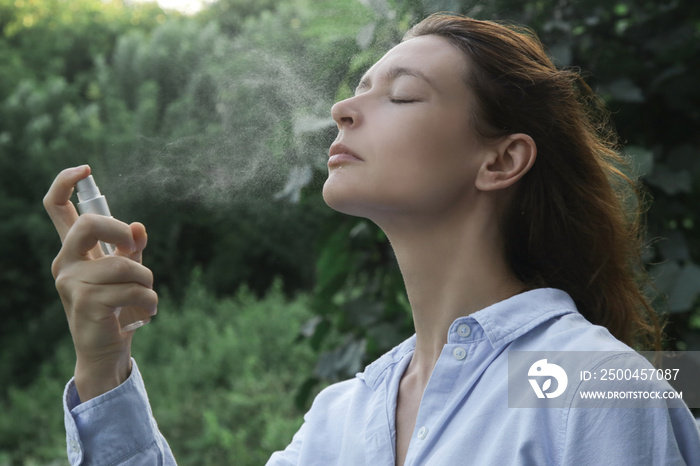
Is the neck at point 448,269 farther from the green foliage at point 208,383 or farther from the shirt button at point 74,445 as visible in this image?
the green foliage at point 208,383

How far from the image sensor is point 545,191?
1441 mm

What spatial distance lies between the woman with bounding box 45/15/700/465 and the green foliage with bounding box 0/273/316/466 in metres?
2.65

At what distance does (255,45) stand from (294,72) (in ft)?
1.05

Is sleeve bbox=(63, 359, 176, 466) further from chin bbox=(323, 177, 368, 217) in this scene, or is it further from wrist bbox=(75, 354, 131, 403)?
chin bbox=(323, 177, 368, 217)

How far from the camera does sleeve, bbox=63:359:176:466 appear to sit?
130 centimetres

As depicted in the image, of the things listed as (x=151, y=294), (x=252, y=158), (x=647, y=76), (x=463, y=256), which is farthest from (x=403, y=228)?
(x=647, y=76)

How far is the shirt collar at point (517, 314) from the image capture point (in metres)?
1.22

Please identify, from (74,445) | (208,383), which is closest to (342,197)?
(74,445)

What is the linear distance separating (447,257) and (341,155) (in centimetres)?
26

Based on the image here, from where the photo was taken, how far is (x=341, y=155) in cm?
135

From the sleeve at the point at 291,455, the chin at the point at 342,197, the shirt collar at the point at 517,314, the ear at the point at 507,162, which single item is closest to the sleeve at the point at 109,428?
the sleeve at the point at 291,455

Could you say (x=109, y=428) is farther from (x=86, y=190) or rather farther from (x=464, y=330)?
(x=464, y=330)

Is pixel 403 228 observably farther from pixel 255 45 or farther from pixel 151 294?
pixel 255 45

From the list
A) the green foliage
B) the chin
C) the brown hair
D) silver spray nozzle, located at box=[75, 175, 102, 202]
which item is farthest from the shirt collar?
the green foliage
